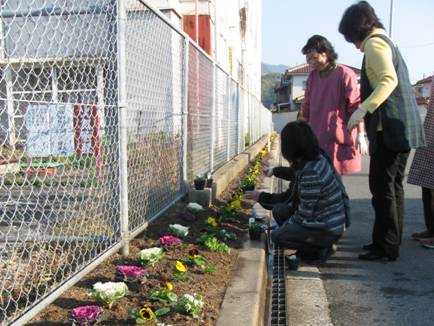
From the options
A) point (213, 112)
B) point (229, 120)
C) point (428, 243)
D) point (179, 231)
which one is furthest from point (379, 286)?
point (229, 120)

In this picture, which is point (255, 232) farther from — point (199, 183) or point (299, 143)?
point (199, 183)

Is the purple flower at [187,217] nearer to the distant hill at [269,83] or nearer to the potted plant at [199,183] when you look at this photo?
the potted plant at [199,183]

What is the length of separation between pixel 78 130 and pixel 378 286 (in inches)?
89.9

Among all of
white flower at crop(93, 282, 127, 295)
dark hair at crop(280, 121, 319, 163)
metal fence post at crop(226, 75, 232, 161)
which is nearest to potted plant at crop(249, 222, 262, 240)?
dark hair at crop(280, 121, 319, 163)

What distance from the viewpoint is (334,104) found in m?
4.32

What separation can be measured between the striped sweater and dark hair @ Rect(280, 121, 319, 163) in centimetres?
7

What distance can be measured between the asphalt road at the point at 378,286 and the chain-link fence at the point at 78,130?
1.48 metres

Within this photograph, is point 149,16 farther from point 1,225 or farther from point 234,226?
point 1,225

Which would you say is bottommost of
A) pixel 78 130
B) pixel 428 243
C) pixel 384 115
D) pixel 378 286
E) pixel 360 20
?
pixel 378 286

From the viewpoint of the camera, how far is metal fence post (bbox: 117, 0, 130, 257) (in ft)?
10.1

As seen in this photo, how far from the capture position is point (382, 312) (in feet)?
10.1

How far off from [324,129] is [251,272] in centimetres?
173

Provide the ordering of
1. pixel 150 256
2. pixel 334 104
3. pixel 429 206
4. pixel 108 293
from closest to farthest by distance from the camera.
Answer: pixel 108 293 < pixel 150 256 < pixel 334 104 < pixel 429 206

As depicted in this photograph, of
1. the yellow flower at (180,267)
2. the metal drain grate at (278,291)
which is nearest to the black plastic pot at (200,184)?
the metal drain grate at (278,291)
